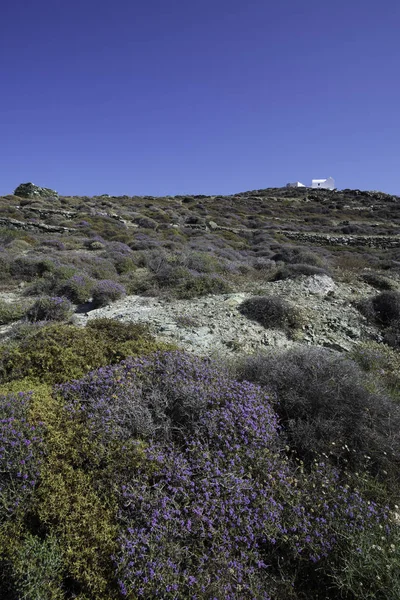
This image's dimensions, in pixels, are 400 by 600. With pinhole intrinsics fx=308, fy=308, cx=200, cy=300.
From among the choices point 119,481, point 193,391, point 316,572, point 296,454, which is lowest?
point 316,572

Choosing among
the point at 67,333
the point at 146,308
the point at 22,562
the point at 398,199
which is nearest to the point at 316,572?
the point at 22,562

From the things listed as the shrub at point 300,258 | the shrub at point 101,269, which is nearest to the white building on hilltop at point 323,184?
the shrub at point 300,258

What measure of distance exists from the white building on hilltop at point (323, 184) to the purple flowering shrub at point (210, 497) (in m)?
86.8

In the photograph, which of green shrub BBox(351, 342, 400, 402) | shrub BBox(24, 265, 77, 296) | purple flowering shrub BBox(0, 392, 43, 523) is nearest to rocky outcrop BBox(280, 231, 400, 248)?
green shrub BBox(351, 342, 400, 402)

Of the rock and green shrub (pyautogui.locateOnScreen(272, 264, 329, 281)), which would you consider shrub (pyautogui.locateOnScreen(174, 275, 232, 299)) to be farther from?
the rock

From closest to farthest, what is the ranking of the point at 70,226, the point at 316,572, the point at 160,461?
the point at 316,572 < the point at 160,461 < the point at 70,226

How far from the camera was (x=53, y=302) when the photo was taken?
7.38 metres

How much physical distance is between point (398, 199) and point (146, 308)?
235 ft

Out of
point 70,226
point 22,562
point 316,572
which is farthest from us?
point 70,226

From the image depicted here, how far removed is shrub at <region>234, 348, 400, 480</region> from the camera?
130 inches

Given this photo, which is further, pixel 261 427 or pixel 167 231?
pixel 167 231

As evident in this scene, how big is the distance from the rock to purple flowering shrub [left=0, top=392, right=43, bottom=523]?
42.8 meters

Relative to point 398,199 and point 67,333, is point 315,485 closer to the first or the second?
point 67,333

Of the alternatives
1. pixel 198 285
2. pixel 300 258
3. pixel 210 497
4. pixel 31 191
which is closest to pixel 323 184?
pixel 31 191
